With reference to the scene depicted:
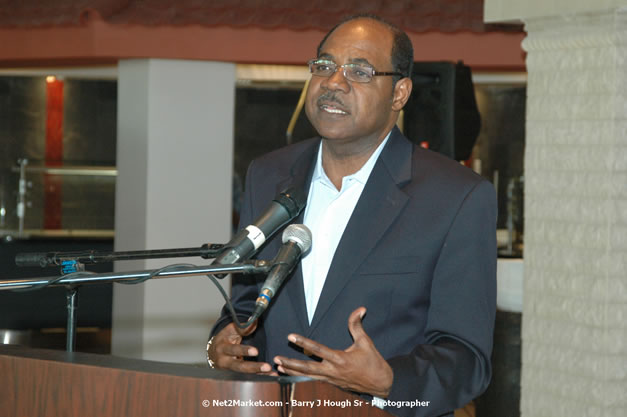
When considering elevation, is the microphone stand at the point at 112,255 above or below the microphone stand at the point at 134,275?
above

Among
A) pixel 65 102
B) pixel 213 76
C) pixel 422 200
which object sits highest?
pixel 65 102

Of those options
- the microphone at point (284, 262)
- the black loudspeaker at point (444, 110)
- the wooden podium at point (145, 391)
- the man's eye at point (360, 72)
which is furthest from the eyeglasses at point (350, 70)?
the black loudspeaker at point (444, 110)

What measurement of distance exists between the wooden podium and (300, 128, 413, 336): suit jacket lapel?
56 cm

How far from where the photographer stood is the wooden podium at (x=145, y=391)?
123 cm

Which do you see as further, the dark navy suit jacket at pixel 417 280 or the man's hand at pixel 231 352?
the dark navy suit jacket at pixel 417 280

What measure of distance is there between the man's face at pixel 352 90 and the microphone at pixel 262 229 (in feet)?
1.24

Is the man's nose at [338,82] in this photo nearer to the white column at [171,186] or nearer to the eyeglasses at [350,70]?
the eyeglasses at [350,70]

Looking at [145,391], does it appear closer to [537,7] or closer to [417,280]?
[417,280]

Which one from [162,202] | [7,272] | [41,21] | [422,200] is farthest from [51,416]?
[7,272]

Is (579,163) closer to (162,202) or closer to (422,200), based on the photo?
(422,200)

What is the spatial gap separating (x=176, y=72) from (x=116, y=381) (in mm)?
5167

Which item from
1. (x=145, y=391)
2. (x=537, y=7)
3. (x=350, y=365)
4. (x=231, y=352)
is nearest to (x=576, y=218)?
(x=537, y=7)

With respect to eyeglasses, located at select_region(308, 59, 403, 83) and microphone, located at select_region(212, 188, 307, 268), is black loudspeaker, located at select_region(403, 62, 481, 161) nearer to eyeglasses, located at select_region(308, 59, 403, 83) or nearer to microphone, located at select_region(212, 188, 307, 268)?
eyeglasses, located at select_region(308, 59, 403, 83)

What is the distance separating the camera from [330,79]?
201cm
